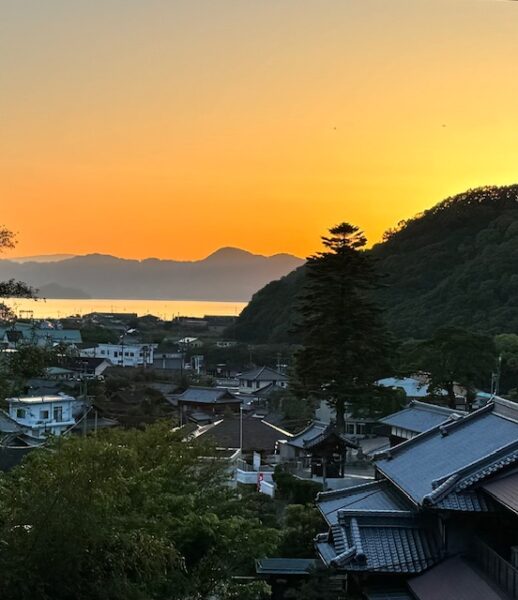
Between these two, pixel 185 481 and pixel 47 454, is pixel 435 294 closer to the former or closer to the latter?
pixel 185 481

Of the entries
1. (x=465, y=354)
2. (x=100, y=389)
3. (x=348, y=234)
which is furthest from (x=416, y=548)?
(x=100, y=389)

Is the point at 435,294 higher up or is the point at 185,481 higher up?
the point at 435,294

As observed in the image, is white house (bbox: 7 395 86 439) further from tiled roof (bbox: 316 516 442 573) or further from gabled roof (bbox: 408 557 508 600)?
gabled roof (bbox: 408 557 508 600)

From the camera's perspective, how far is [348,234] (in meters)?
25.8

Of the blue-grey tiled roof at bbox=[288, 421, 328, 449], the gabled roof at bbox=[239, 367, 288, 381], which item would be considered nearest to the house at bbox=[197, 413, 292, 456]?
the blue-grey tiled roof at bbox=[288, 421, 328, 449]

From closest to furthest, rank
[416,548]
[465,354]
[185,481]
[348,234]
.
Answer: [416,548]
[185,481]
[348,234]
[465,354]

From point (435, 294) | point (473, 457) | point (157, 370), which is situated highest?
point (435, 294)

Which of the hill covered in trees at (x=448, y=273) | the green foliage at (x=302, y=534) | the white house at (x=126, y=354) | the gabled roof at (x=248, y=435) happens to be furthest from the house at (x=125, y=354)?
the green foliage at (x=302, y=534)

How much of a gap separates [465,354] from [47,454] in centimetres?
2524

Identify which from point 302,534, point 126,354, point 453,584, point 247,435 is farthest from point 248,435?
point 126,354

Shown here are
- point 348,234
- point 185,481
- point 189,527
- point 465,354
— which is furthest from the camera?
point 465,354

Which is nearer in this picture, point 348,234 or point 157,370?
point 348,234

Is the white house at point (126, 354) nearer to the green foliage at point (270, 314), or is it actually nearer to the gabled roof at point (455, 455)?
the green foliage at point (270, 314)

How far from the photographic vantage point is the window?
3894 cm
